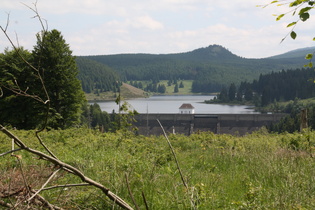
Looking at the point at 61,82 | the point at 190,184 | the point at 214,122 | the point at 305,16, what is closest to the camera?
the point at 305,16

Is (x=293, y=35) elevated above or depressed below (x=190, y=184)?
above

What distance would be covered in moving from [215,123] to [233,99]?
93.3m

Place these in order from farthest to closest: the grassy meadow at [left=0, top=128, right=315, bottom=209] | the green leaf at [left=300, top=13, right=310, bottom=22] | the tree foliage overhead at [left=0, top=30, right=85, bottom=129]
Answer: the tree foliage overhead at [left=0, top=30, right=85, bottom=129] < the grassy meadow at [left=0, top=128, right=315, bottom=209] < the green leaf at [left=300, top=13, right=310, bottom=22]

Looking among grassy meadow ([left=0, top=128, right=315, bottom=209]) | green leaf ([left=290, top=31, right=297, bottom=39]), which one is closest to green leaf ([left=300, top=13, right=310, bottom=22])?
green leaf ([left=290, top=31, right=297, bottom=39])

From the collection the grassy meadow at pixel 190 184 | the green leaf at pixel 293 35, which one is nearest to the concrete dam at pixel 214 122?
the grassy meadow at pixel 190 184

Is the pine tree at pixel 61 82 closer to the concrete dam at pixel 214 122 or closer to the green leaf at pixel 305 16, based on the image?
the green leaf at pixel 305 16

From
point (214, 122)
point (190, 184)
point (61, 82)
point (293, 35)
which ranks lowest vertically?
point (214, 122)

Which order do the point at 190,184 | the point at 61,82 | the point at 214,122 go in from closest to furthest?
the point at 190,184, the point at 61,82, the point at 214,122

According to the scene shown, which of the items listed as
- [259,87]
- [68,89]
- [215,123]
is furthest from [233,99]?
[68,89]

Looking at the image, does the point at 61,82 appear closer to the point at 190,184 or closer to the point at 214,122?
the point at 190,184

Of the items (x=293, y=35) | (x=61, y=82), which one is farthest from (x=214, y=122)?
(x=293, y=35)

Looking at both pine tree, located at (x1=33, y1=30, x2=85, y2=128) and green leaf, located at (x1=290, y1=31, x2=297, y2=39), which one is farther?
pine tree, located at (x1=33, y1=30, x2=85, y2=128)

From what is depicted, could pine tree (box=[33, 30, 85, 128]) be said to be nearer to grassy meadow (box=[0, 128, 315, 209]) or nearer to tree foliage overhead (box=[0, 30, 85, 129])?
tree foliage overhead (box=[0, 30, 85, 129])

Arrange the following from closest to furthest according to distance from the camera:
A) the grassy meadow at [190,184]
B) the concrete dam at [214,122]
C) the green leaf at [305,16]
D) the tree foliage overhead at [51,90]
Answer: the green leaf at [305,16], the grassy meadow at [190,184], the tree foliage overhead at [51,90], the concrete dam at [214,122]
